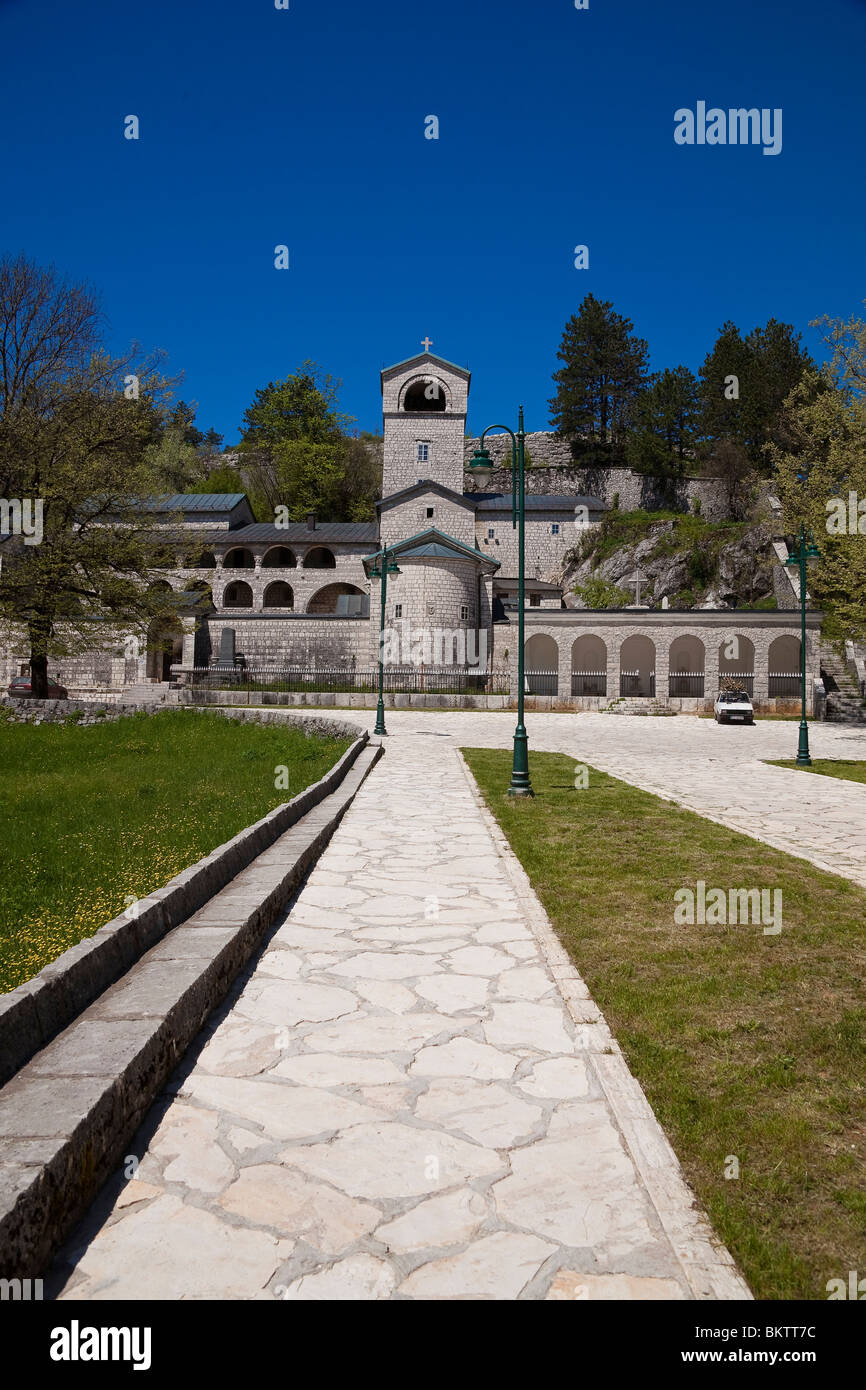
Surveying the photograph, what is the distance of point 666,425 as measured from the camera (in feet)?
211

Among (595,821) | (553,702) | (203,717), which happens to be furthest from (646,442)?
(595,821)

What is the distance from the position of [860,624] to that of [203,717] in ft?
63.5

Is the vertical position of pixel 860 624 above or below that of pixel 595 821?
above

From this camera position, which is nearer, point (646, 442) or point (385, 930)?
point (385, 930)

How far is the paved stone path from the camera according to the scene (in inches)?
95.3

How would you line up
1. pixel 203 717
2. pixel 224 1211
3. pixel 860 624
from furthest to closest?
pixel 860 624 → pixel 203 717 → pixel 224 1211

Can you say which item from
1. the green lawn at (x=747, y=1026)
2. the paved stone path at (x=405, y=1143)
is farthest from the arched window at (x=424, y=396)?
the paved stone path at (x=405, y=1143)

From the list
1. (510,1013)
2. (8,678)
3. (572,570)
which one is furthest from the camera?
(572,570)

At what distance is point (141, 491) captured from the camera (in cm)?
2653

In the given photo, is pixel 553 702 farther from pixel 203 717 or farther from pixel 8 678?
pixel 8 678

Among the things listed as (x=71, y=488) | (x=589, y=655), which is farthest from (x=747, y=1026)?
(x=589, y=655)

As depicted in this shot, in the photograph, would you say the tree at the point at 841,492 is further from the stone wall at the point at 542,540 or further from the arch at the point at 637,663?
the stone wall at the point at 542,540

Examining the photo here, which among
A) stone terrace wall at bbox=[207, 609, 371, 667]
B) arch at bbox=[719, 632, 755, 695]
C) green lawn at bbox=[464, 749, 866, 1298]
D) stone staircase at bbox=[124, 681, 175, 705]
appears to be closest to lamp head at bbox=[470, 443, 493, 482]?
green lawn at bbox=[464, 749, 866, 1298]

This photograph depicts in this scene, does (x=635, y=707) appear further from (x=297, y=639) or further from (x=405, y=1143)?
(x=405, y=1143)
